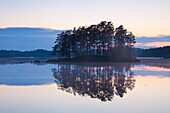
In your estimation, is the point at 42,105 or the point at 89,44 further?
the point at 89,44

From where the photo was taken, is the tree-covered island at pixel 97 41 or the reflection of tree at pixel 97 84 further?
the tree-covered island at pixel 97 41

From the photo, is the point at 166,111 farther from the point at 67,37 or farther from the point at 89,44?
the point at 67,37

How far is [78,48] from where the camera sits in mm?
102688

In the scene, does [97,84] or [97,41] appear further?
[97,41]

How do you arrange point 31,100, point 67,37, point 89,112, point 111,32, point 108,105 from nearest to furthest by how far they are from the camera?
point 89,112
point 108,105
point 31,100
point 111,32
point 67,37

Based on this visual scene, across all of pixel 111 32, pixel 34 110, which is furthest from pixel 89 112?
pixel 111 32

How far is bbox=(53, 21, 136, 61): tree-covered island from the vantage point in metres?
88.8

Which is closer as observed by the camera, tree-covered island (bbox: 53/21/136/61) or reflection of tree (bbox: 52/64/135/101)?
reflection of tree (bbox: 52/64/135/101)

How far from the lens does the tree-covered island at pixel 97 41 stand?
8876cm

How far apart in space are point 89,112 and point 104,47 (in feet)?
278

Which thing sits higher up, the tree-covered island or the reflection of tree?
the tree-covered island

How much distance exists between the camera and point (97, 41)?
94750 mm

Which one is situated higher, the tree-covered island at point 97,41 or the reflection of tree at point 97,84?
the tree-covered island at point 97,41

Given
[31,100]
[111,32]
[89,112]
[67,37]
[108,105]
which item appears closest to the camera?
[89,112]
